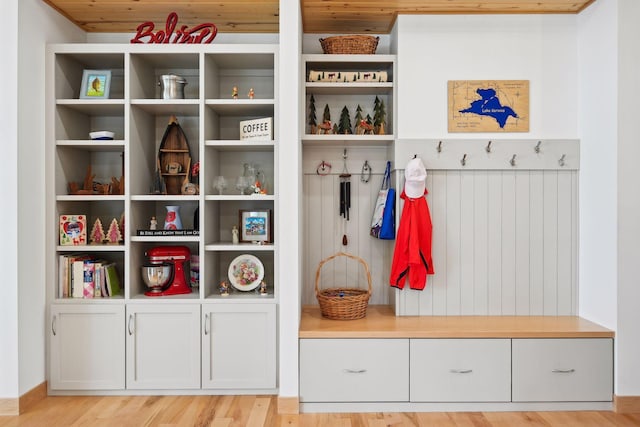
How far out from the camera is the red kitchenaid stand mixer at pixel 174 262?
353cm

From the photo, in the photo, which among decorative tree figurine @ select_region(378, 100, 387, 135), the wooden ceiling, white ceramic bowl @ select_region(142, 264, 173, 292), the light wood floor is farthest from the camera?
decorative tree figurine @ select_region(378, 100, 387, 135)

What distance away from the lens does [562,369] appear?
125 inches

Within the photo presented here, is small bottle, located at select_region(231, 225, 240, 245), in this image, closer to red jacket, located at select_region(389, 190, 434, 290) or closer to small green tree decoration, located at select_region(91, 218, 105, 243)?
small green tree decoration, located at select_region(91, 218, 105, 243)

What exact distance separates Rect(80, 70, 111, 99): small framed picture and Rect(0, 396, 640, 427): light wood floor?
1.90 meters

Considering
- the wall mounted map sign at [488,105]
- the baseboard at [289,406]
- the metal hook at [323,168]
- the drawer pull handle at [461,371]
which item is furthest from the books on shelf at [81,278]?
the wall mounted map sign at [488,105]

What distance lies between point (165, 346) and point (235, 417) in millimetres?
666

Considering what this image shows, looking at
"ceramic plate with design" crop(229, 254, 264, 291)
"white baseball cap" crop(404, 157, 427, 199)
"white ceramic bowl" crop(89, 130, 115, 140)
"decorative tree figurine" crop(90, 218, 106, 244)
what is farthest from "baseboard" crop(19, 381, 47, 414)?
"white baseball cap" crop(404, 157, 427, 199)

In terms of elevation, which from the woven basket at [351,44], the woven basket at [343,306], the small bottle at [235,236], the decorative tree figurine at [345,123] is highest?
the woven basket at [351,44]

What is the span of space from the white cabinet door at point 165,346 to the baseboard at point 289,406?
1.95 ft

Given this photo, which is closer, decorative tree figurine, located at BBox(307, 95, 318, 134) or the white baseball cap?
the white baseball cap

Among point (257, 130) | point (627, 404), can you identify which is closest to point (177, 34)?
point (257, 130)

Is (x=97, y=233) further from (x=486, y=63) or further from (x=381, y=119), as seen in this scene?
(x=486, y=63)

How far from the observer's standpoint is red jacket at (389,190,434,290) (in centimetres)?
345
